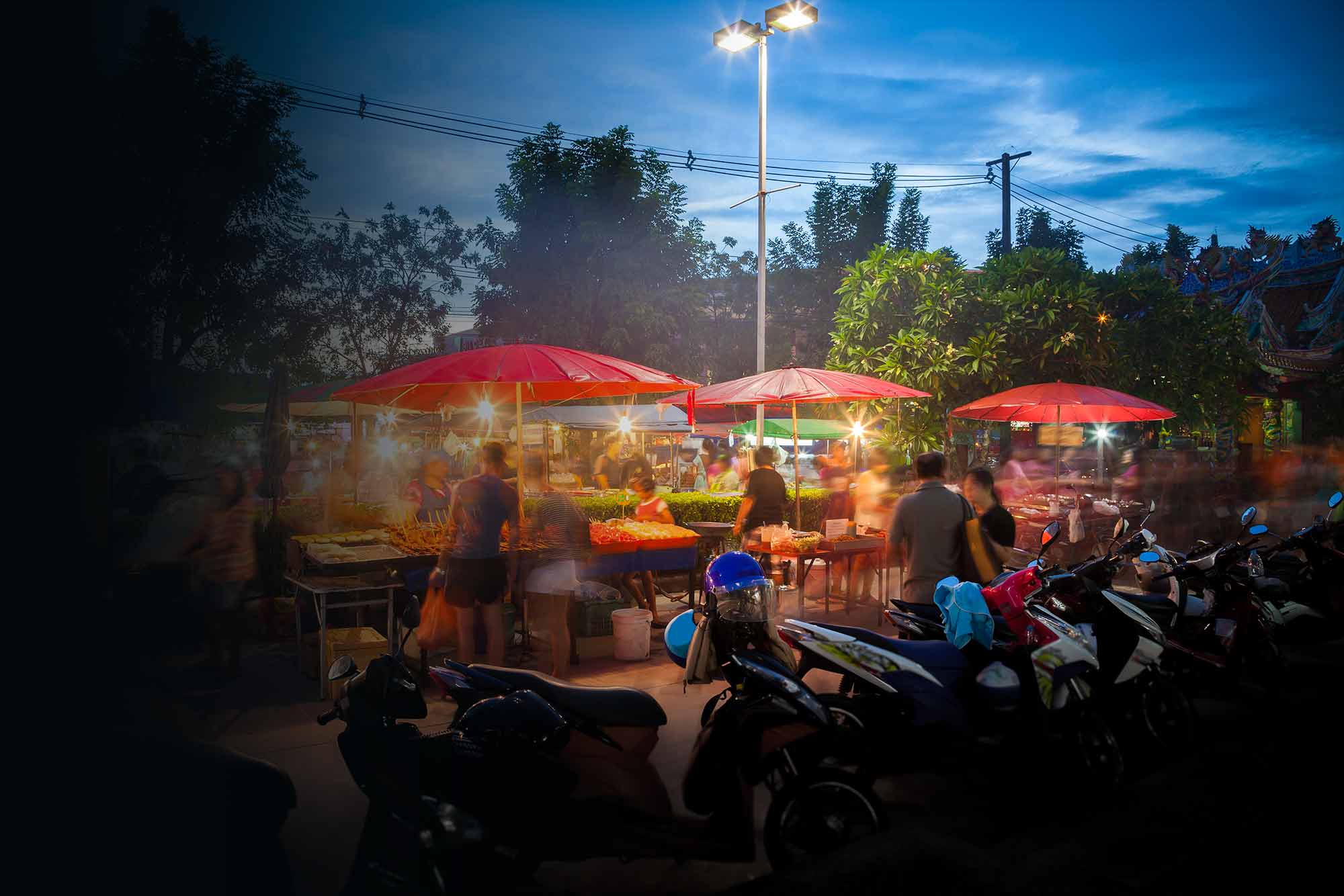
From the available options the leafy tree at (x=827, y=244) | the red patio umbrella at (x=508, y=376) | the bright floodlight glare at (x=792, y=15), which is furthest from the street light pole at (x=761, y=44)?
the leafy tree at (x=827, y=244)

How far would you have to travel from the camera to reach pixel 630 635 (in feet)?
23.6

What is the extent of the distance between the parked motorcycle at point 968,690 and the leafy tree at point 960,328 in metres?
9.53

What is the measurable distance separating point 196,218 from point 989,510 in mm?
6414

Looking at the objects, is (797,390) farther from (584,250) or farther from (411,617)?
(584,250)

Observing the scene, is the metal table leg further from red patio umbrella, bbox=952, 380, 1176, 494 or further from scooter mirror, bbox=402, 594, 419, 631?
red patio umbrella, bbox=952, 380, 1176, 494

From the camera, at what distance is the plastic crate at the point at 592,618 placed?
23.9 ft

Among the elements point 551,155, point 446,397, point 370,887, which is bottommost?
point 370,887

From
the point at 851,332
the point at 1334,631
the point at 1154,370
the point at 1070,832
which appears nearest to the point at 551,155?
the point at 851,332

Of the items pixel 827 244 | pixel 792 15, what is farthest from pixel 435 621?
pixel 827 244

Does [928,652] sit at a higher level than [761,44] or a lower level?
lower

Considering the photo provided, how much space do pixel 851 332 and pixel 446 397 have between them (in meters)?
8.72

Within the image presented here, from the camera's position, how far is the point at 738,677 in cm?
374

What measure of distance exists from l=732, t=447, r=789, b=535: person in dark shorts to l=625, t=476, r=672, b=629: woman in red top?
80 centimetres

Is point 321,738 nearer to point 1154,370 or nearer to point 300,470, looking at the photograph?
point 300,470
